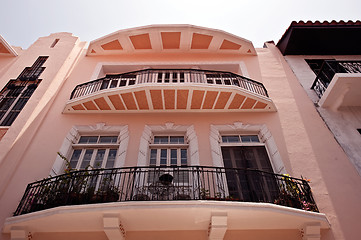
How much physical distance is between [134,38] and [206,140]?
6.98m

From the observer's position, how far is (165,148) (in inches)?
310

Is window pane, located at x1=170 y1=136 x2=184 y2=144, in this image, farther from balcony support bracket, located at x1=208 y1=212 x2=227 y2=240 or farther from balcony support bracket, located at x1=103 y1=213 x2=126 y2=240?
balcony support bracket, located at x1=103 y1=213 x2=126 y2=240

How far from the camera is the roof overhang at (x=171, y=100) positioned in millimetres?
8211

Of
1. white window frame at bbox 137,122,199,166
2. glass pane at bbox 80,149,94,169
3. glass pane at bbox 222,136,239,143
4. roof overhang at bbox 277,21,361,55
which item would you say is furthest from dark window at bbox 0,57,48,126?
roof overhang at bbox 277,21,361,55

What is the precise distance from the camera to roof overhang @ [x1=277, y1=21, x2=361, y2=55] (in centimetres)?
1138

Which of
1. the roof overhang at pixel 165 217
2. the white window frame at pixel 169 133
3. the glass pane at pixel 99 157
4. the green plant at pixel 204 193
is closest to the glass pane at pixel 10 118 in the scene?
the glass pane at pixel 99 157

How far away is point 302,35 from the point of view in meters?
11.6

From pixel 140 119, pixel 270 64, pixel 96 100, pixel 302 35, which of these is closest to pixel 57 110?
pixel 96 100

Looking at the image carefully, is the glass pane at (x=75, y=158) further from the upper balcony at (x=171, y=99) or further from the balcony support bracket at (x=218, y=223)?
the balcony support bracket at (x=218, y=223)

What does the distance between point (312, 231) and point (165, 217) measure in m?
3.49

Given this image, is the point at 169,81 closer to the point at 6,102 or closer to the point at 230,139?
the point at 230,139

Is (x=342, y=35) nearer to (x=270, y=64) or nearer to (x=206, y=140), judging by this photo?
(x=270, y=64)

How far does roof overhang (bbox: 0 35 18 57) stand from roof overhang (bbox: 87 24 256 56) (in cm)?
352

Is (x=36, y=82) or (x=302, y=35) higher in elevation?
(x=302, y=35)
